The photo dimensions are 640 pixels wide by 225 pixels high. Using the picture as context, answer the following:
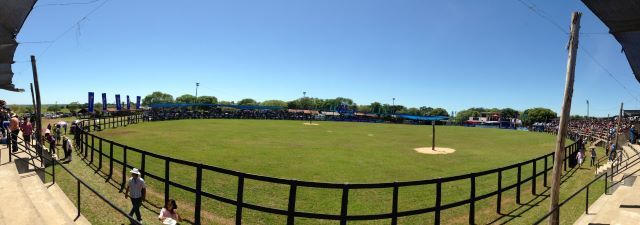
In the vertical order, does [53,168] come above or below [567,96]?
below

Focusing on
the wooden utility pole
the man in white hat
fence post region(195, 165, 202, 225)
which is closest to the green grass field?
fence post region(195, 165, 202, 225)

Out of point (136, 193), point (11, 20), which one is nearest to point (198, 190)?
point (136, 193)

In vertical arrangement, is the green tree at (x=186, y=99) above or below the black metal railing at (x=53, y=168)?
above

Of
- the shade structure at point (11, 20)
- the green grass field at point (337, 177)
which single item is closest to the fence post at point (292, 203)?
the green grass field at point (337, 177)

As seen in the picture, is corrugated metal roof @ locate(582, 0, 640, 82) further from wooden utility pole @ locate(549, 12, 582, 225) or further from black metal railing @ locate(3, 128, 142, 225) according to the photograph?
black metal railing @ locate(3, 128, 142, 225)

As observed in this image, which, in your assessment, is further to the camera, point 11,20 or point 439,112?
point 439,112

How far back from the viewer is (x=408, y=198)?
1088 centimetres

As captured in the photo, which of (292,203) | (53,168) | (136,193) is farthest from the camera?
(53,168)

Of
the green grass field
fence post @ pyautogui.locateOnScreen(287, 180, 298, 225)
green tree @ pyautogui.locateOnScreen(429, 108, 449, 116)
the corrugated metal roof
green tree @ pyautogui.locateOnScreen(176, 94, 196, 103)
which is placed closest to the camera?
the corrugated metal roof

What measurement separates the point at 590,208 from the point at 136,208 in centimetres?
1235

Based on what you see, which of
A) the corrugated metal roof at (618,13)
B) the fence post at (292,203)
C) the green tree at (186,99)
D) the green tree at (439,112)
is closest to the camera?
the corrugated metal roof at (618,13)

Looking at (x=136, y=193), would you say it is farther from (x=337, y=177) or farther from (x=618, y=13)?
(x=618, y=13)

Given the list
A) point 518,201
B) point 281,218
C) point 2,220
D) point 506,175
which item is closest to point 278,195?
point 281,218

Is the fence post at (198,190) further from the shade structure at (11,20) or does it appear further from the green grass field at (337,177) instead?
the shade structure at (11,20)
